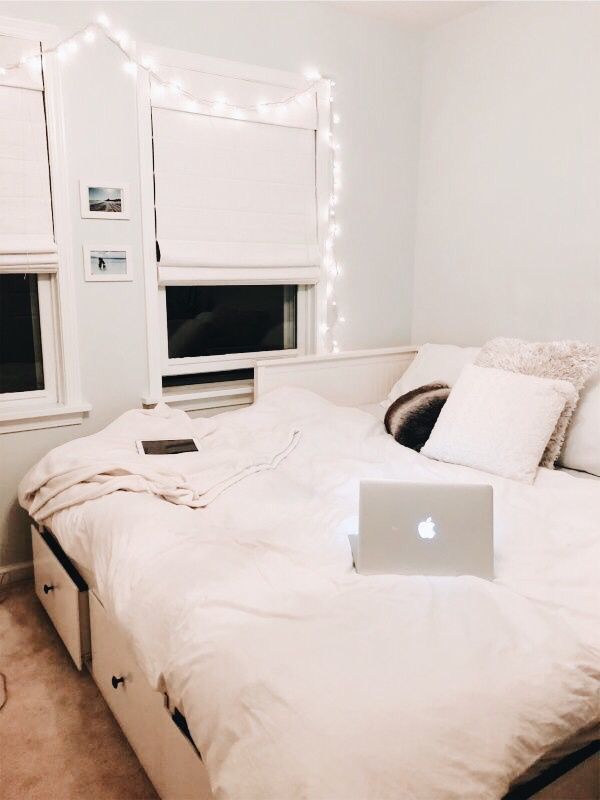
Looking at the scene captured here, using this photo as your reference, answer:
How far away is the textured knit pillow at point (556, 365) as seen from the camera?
7.55 ft

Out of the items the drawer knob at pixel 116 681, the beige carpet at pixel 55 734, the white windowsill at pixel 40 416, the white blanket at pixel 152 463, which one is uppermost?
the white windowsill at pixel 40 416

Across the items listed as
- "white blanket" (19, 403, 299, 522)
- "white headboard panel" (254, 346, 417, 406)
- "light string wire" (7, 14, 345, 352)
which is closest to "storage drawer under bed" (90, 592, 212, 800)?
"white blanket" (19, 403, 299, 522)

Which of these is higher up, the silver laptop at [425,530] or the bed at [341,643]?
the silver laptop at [425,530]

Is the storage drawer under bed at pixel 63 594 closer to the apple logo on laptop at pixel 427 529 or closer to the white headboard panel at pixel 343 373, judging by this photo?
the apple logo on laptop at pixel 427 529

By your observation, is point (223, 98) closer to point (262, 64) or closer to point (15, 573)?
point (262, 64)

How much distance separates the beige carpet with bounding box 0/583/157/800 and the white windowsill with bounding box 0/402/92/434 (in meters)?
0.77

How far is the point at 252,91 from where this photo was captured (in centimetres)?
291

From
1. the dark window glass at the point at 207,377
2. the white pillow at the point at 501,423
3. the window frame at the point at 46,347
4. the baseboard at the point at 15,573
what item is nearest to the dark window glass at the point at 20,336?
the window frame at the point at 46,347

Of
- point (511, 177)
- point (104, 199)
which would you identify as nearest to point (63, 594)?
point (104, 199)

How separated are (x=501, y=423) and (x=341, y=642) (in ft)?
4.28

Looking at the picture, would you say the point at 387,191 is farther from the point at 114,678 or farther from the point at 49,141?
the point at 114,678

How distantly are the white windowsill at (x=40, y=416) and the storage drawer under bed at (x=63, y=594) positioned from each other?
451mm

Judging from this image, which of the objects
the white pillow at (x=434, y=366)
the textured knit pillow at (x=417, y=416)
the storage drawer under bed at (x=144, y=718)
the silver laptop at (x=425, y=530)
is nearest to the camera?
the storage drawer under bed at (x=144, y=718)

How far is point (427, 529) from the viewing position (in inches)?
59.9
